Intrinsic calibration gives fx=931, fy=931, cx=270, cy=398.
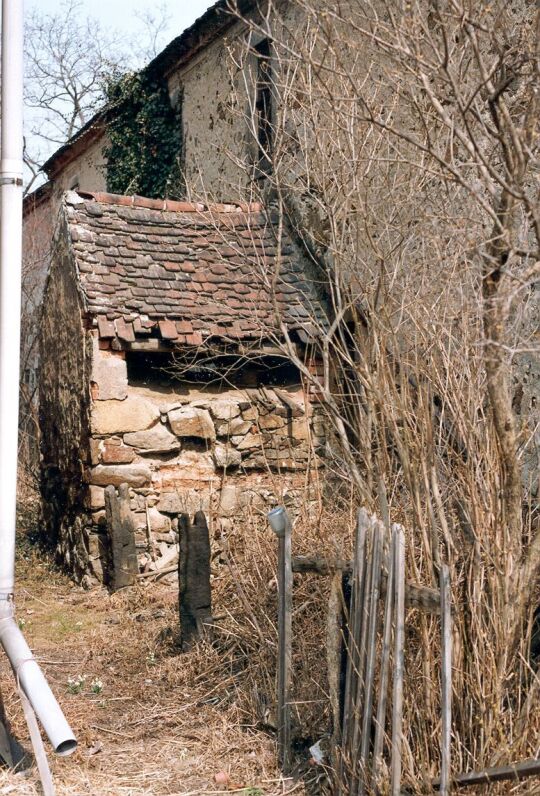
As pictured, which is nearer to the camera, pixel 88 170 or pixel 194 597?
pixel 194 597

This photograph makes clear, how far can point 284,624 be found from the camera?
457 centimetres

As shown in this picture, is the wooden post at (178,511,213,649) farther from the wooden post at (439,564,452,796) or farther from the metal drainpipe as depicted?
the wooden post at (439,564,452,796)

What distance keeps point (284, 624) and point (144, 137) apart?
9.90 m

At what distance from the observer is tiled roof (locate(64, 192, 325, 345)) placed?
27.7 feet

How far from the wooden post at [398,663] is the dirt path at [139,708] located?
3.09 feet

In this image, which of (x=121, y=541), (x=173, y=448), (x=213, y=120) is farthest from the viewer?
(x=213, y=120)

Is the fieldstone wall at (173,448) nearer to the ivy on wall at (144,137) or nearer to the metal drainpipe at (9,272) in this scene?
the metal drainpipe at (9,272)

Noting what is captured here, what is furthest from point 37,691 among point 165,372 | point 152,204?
point 152,204

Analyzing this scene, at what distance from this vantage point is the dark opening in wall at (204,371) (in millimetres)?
8688

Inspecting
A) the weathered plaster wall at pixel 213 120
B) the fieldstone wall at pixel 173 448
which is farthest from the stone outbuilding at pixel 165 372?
the weathered plaster wall at pixel 213 120

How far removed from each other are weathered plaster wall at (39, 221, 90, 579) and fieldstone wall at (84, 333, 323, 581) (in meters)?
0.24

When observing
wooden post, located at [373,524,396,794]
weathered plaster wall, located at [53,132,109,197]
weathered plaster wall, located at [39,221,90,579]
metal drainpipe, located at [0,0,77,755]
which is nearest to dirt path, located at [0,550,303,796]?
wooden post, located at [373,524,396,794]

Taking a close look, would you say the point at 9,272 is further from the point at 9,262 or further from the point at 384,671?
the point at 384,671

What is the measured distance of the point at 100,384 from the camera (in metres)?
8.38
